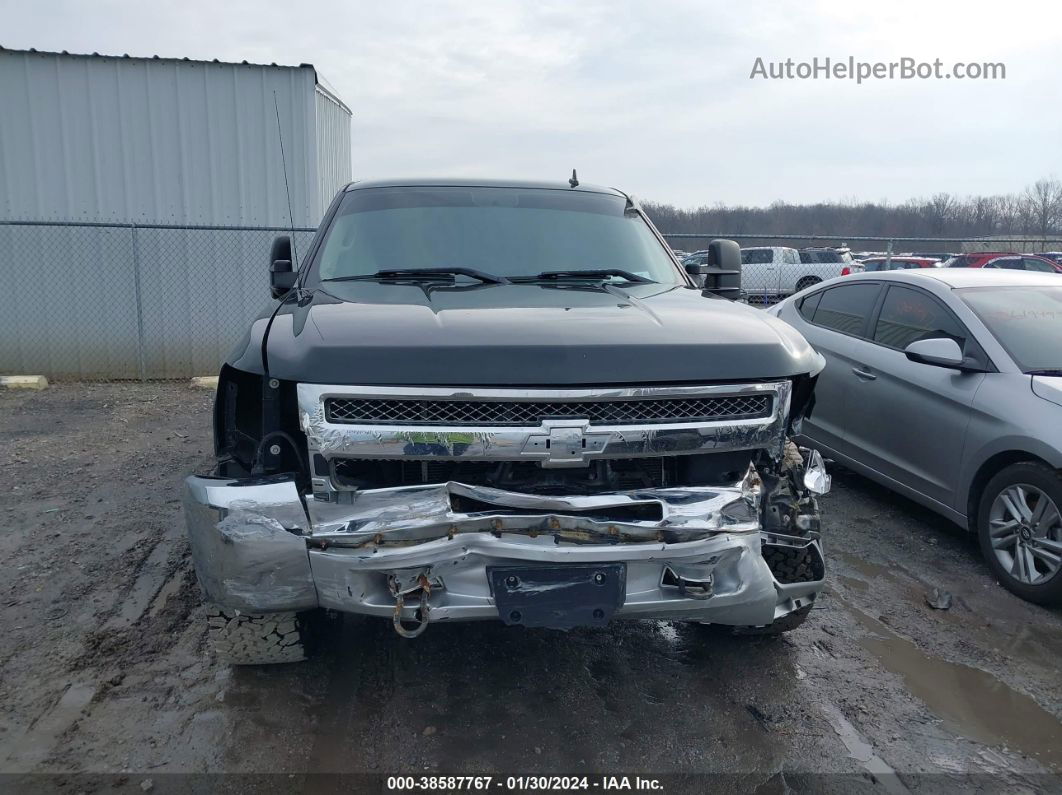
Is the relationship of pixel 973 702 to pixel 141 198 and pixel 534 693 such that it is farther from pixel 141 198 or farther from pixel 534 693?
pixel 141 198

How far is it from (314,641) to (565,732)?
3.36ft

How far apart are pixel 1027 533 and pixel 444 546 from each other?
3205 mm

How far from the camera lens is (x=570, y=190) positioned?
4.50 m

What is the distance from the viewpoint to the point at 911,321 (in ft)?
17.3

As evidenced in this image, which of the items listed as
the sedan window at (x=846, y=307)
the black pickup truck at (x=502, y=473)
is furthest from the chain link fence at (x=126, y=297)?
the black pickup truck at (x=502, y=473)

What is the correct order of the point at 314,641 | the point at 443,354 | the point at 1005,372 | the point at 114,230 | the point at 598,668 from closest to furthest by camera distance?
1. the point at 443,354
2. the point at 314,641
3. the point at 598,668
4. the point at 1005,372
5. the point at 114,230

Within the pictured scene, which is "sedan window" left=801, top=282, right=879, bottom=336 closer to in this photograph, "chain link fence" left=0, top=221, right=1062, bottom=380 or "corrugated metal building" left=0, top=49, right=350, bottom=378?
"chain link fence" left=0, top=221, right=1062, bottom=380

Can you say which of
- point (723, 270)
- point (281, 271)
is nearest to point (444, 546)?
point (281, 271)

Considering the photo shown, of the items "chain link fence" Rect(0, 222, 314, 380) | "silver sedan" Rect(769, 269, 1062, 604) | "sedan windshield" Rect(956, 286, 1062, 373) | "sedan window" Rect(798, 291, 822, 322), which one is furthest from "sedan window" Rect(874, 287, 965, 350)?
"chain link fence" Rect(0, 222, 314, 380)

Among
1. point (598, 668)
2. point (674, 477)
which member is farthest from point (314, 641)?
point (674, 477)

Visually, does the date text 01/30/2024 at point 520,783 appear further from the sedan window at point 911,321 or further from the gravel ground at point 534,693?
the sedan window at point 911,321

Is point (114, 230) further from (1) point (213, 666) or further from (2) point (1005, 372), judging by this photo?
(2) point (1005, 372)

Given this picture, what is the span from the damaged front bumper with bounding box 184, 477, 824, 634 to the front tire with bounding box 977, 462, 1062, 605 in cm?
224

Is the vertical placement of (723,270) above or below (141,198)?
below
